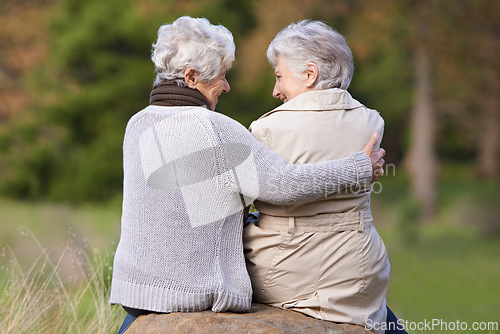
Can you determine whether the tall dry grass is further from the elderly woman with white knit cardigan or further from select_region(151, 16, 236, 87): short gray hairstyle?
select_region(151, 16, 236, 87): short gray hairstyle

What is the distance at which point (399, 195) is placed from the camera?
57.5 ft

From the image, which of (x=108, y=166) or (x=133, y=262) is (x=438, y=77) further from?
(x=133, y=262)

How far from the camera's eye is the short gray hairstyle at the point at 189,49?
8.36 feet

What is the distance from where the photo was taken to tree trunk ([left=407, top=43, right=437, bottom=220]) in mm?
14539

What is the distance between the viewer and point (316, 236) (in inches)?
101

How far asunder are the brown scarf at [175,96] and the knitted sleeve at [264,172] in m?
0.16

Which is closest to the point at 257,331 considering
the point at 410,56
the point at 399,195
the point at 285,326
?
the point at 285,326

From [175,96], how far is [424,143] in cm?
1285

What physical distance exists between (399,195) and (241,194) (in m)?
15.5

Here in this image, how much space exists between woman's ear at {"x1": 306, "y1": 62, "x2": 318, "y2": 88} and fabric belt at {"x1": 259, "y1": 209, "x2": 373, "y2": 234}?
0.52 metres

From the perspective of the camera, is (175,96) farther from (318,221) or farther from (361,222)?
(361,222)

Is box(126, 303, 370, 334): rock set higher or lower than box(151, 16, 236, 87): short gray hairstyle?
lower

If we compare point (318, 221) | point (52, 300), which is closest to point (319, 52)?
point (318, 221)

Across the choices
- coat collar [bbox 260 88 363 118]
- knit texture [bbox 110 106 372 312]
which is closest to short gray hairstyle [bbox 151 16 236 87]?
knit texture [bbox 110 106 372 312]
